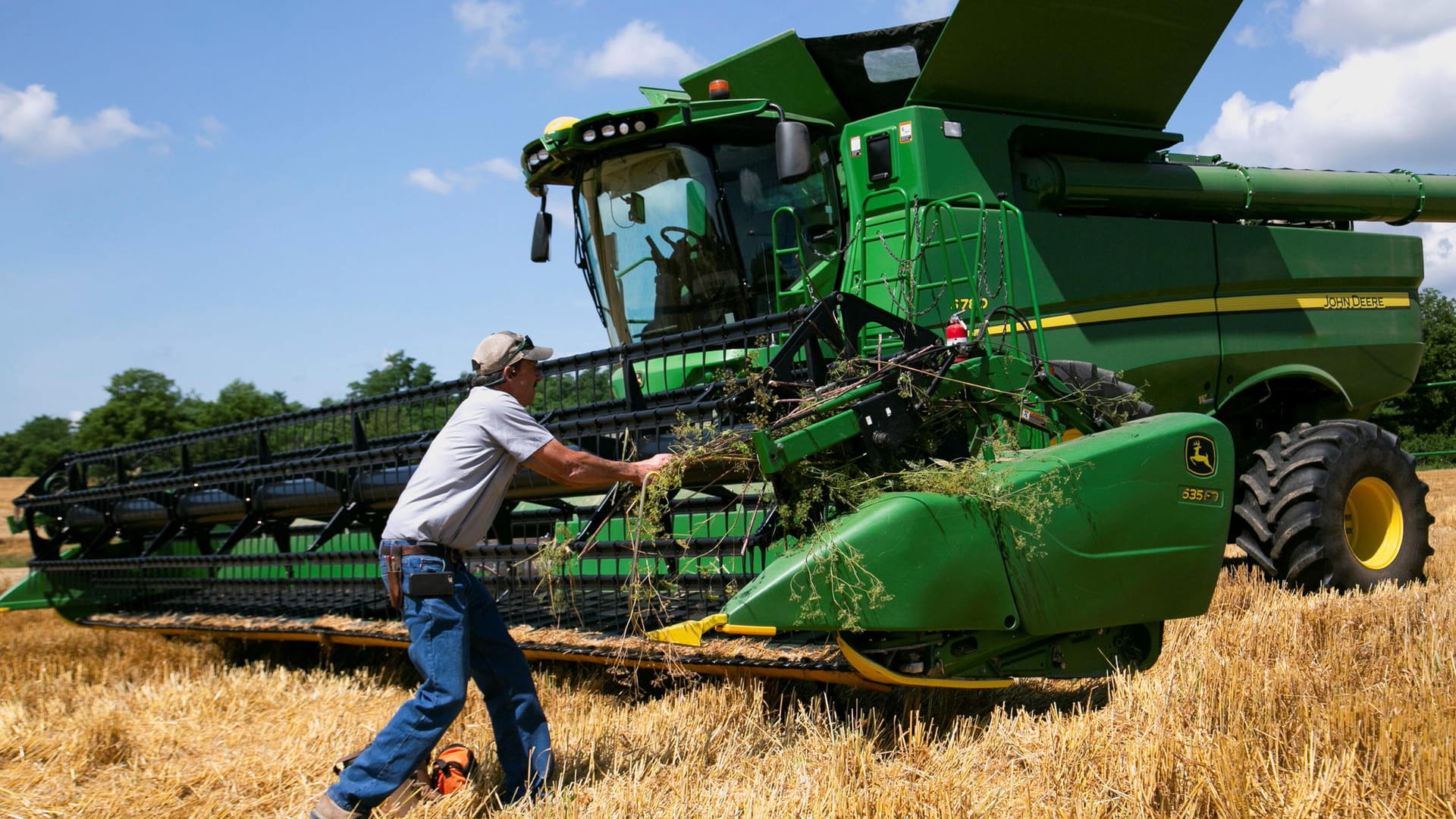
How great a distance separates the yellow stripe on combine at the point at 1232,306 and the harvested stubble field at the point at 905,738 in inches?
52.5

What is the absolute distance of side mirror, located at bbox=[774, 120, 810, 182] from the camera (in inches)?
176

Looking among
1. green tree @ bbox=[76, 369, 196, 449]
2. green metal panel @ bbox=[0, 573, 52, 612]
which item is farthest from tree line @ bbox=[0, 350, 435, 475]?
green metal panel @ bbox=[0, 573, 52, 612]

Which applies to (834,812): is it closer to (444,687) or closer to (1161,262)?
(444,687)

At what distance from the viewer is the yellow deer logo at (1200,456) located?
3.68 metres

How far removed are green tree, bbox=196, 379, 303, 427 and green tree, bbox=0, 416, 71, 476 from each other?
21.4ft

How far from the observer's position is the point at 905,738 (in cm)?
332

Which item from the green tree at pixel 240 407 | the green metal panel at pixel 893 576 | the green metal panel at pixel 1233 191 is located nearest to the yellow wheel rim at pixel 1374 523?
the green metal panel at pixel 1233 191

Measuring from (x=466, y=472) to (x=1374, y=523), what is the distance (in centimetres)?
474

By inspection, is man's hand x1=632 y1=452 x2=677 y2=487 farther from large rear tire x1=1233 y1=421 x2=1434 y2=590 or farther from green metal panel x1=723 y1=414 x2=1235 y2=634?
large rear tire x1=1233 y1=421 x2=1434 y2=590

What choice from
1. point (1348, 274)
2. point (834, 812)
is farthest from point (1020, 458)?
point (1348, 274)

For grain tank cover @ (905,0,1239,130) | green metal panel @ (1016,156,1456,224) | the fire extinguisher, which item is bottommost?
the fire extinguisher

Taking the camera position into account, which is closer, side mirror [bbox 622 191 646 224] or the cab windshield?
the cab windshield

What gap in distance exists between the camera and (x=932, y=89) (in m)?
5.05

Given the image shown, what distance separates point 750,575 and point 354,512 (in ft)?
8.17
